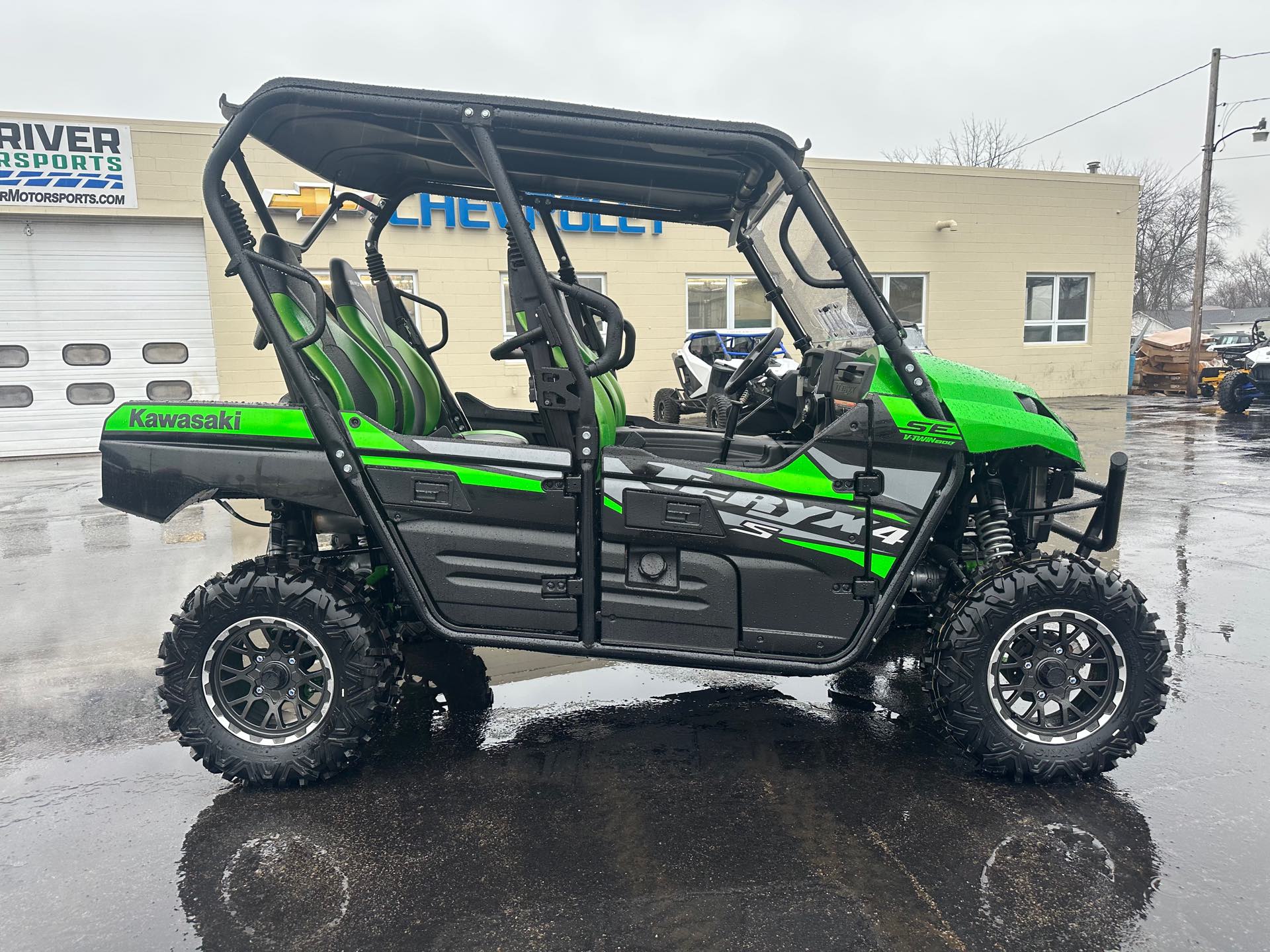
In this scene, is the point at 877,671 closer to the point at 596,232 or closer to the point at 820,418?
the point at 820,418

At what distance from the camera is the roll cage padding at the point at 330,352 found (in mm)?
3025

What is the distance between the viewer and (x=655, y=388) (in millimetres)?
15195

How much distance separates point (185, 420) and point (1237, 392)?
1699cm

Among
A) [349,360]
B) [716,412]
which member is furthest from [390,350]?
[716,412]

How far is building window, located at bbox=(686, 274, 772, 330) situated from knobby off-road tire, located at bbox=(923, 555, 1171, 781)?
12.6 meters

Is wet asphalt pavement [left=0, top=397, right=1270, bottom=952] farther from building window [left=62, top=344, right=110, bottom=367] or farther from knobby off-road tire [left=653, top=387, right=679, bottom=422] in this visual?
building window [left=62, top=344, right=110, bottom=367]

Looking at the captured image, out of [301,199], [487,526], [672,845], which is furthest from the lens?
[301,199]

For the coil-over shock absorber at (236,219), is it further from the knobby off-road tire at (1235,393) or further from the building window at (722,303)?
the knobby off-road tire at (1235,393)

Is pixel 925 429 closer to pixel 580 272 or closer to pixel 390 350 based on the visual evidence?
pixel 390 350

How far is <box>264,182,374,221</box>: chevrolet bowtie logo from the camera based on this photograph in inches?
492

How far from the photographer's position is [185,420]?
3.05m

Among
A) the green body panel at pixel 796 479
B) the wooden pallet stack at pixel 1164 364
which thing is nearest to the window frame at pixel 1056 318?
the wooden pallet stack at pixel 1164 364

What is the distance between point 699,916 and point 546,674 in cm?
190

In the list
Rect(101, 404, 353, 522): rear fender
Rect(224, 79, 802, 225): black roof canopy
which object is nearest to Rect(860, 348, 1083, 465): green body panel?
Rect(224, 79, 802, 225): black roof canopy
